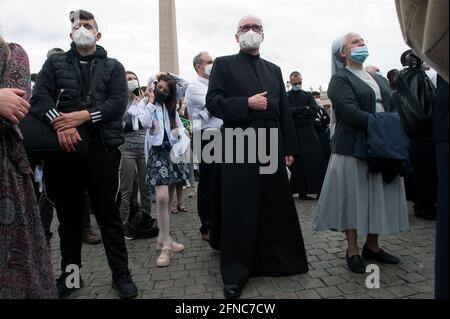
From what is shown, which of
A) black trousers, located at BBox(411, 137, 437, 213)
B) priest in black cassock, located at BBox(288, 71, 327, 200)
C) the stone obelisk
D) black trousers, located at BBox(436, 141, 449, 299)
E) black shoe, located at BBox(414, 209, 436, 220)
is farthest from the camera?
the stone obelisk

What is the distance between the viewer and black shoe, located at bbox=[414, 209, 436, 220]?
5.35 metres

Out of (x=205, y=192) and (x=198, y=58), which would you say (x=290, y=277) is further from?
(x=198, y=58)

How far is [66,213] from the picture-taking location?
3172mm

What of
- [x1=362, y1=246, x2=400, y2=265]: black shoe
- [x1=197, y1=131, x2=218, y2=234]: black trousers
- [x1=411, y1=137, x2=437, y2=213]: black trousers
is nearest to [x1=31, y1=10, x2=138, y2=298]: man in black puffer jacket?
[x1=197, y1=131, x2=218, y2=234]: black trousers

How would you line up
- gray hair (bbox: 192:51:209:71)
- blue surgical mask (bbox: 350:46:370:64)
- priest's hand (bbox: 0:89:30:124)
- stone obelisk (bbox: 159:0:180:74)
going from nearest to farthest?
1. priest's hand (bbox: 0:89:30:124)
2. blue surgical mask (bbox: 350:46:370:64)
3. gray hair (bbox: 192:51:209:71)
4. stone obelisk (bbox: 159:0:180:74)

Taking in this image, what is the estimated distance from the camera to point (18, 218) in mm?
2238

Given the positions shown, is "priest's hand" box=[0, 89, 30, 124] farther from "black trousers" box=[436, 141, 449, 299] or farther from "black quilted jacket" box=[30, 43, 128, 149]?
"black trousers" box=[436, 141, 449, 299]

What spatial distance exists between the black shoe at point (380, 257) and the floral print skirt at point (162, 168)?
2178 millimetres

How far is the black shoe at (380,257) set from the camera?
358 cm

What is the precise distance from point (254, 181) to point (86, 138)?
1.46m

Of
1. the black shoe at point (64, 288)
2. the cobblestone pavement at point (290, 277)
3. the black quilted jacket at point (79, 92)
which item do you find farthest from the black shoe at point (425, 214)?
the black shoe at point (64, 288)

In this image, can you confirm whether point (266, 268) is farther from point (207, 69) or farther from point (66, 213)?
point (207, 69)

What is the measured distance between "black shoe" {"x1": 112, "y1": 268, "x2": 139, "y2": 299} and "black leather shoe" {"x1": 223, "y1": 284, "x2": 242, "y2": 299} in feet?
2.39

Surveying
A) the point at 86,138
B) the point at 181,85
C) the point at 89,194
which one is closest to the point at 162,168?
the point at 181,85
